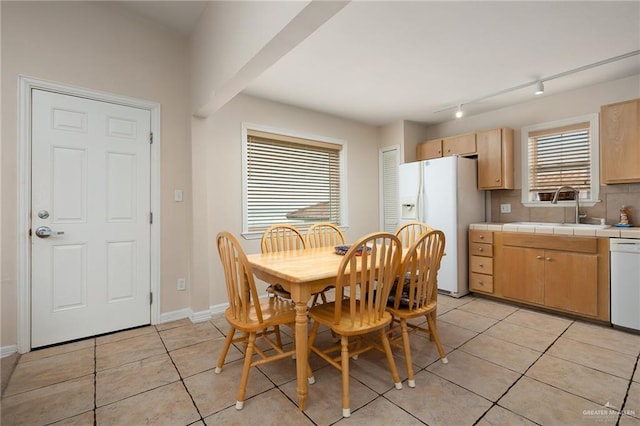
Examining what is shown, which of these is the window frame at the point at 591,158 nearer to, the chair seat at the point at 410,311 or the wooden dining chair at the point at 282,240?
the chair seat at the point at 410,311

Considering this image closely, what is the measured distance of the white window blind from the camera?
10.8ft

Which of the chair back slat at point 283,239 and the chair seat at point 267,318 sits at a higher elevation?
the chair back slat at point 283,239

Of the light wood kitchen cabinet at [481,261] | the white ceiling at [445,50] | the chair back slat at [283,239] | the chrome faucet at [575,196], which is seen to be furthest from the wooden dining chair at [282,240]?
the chrome faucet at [575,196]

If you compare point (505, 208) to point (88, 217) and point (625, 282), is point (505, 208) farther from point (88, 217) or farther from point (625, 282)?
point (88, 217)

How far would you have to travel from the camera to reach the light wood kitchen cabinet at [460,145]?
12.8 ft

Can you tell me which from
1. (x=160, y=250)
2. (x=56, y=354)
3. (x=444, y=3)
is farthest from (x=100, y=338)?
(x=444, y=3)

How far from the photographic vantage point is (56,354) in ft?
7.19

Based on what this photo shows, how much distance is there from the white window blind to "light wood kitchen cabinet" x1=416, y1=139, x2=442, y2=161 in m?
1.09

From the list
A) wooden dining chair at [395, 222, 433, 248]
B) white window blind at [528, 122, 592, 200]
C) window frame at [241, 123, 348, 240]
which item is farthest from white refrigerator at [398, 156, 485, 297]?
window frame at [241, 123, 348, 240]

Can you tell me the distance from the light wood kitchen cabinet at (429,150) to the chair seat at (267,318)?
3365 millimetres

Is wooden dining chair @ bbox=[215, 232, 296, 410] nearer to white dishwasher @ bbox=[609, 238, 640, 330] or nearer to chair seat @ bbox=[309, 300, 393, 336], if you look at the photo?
chair seat @ bbox=[309, 300, 393, 336]

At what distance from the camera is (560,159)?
347cm

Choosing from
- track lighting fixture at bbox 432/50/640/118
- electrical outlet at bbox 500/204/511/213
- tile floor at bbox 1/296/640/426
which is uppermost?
track lighting fixture at bbox 432/50/640/118

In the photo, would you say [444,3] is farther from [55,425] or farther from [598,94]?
[55,425]
